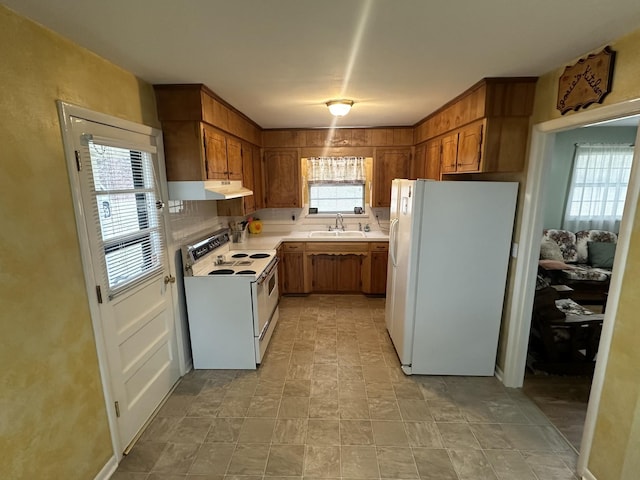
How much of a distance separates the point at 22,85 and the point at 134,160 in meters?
0.78

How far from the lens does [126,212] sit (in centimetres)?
201

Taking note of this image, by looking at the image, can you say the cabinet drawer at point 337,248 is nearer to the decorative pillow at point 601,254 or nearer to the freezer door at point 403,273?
the freezer door at point 403,273

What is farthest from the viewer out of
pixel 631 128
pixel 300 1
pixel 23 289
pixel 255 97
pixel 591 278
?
pixel 631 128

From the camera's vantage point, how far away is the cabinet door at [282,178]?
445cm

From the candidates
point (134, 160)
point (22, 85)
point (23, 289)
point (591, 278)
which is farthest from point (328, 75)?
point (591, 278)

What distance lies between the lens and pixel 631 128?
4.86 m

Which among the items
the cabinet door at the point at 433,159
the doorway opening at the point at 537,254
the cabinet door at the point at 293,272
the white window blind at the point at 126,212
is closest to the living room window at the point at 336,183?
the cabinet door at the point at 293,272

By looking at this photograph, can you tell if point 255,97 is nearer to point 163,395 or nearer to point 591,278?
point 163,395

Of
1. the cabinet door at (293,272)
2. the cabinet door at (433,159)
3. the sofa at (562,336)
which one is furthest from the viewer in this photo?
the cabinet door at (293,272)

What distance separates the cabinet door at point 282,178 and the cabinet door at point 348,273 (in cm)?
103

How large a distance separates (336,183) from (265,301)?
7.90ft

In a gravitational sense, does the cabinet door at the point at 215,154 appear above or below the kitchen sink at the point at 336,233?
above

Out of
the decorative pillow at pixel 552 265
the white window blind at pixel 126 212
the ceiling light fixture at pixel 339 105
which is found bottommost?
the decorative pillow at pixel 552 265

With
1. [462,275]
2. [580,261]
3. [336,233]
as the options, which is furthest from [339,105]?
[580,261]
